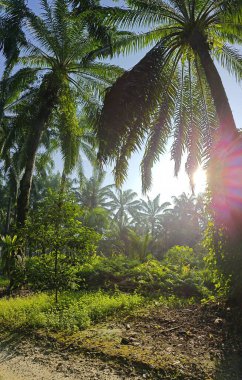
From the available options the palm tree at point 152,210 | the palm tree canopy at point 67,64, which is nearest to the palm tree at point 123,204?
the palm tree at point 152,210

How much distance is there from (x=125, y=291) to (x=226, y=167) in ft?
19.7

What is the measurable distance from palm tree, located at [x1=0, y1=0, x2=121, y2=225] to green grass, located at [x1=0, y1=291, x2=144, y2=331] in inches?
173

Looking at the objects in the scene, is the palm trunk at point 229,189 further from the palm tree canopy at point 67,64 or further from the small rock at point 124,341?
the palm tree canopy at point 67,64

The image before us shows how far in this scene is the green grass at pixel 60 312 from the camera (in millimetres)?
6461

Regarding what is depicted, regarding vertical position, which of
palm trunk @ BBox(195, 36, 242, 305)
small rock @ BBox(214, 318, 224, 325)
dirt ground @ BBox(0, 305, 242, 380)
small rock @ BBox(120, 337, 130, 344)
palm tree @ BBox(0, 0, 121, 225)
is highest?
palm tree @ BBox(0, 0, 121, 225)

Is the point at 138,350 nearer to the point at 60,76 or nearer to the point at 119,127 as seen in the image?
the point at 119,127

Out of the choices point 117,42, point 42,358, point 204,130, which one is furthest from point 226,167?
point 117,42

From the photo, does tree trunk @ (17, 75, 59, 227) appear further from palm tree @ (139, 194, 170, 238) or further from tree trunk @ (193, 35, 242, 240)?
palm tree @ (139, 194, 170, 238)

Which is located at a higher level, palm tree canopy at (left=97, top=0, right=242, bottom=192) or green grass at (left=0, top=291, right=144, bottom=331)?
palm tree canopy at (left=97, top=0, right=242, bottom=192)

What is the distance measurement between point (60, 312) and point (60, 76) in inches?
346

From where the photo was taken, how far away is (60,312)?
720 cm

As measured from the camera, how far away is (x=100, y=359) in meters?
4.82

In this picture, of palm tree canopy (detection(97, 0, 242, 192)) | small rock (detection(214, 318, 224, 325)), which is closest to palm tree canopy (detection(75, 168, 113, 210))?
palm tree canopy (detection(97, 0, 242, 192))

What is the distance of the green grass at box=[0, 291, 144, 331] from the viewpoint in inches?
254
